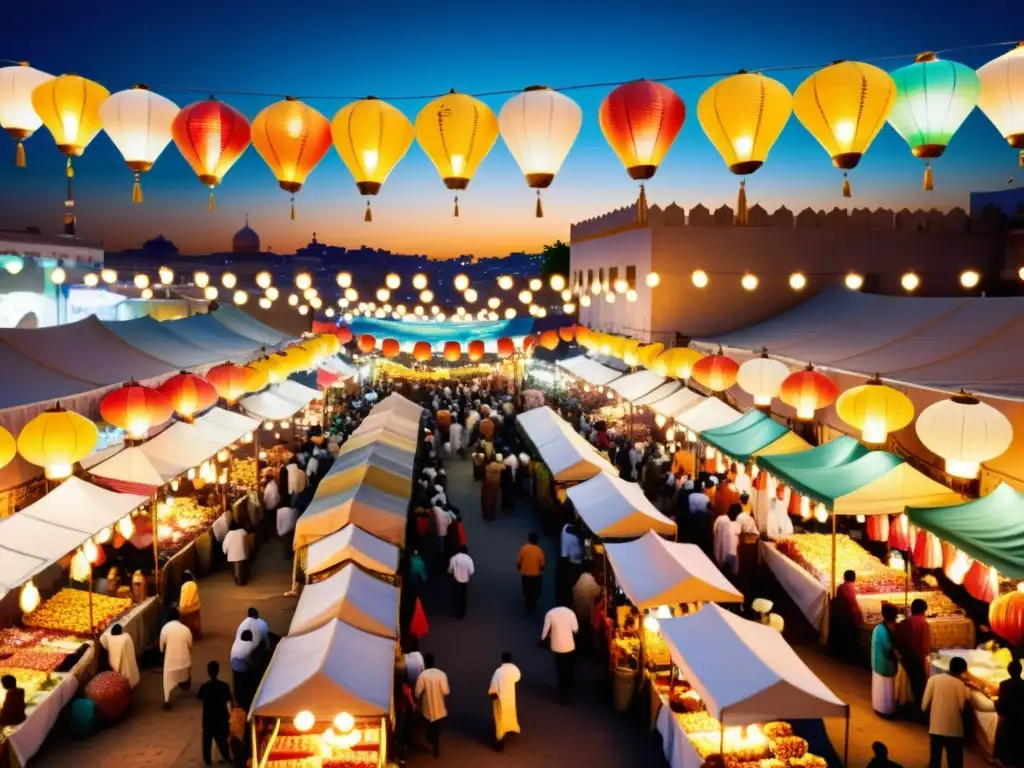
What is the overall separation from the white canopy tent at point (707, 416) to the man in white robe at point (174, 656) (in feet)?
29.9

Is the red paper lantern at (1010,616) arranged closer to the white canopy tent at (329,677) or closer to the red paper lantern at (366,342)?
the white canopy tent at (329,677)

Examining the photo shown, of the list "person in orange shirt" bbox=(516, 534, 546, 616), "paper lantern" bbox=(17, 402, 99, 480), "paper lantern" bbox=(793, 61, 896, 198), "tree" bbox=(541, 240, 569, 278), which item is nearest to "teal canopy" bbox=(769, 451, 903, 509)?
"person in orange shirt" bbox=(516, 534, 546, 616)

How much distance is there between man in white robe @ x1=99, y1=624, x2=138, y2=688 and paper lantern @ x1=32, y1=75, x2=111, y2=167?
5.28 m

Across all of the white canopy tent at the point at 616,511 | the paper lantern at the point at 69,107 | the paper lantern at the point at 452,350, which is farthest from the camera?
the paper lantern at the point at 452,350

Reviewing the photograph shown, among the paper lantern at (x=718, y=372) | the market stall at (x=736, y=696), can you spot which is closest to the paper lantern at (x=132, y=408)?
the market stall at (x=736, y=696)

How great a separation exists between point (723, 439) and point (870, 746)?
628 cm

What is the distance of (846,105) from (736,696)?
5.32 meters

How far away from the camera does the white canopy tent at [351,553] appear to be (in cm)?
966

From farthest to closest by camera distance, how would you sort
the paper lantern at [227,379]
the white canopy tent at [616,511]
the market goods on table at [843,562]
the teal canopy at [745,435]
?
the paper lantern at [227,379]
the teal canopy at [745,435]
the white canopy tent at [616,511]
the market goods on table at [843,562]

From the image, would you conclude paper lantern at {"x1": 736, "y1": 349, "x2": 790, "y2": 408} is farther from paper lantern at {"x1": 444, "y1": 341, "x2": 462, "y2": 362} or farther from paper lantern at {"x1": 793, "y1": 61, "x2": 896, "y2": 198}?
paper lantern at {"x1": 444, "y1": 341, "x2": 462, "y2": 362}

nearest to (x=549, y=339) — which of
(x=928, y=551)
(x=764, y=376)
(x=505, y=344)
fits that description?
(x=505, y=344)

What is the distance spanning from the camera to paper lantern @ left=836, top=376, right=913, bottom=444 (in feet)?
30.2

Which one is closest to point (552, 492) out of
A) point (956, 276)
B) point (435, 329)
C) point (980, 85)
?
point (980, 85)

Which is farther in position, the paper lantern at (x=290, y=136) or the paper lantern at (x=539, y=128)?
the paper lantern at (x=290, y=136)
